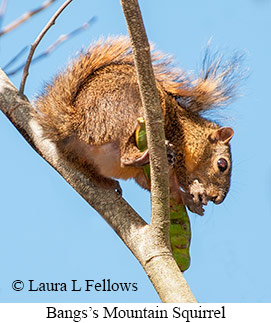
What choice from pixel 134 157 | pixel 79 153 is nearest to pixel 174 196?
pixel 134 157

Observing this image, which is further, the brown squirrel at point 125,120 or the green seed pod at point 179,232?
the brown squirrel at point 125,120

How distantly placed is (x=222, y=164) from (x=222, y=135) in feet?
0.83

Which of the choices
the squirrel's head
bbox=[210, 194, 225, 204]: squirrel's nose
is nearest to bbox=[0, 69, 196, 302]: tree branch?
the squirrel's head

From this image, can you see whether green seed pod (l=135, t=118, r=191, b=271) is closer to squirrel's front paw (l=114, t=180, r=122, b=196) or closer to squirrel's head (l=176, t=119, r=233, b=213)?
squirrel's front paw (l=114, t=180, r=122, b=196)

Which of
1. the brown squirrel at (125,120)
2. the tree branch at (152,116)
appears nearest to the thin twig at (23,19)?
the tree branch at (152,116)

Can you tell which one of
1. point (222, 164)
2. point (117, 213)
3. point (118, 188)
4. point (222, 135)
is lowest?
point (117, 213)

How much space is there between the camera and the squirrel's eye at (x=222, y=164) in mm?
4668

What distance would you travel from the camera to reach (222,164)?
15.4ft

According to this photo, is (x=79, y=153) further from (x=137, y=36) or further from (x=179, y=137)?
(x=137, y=36)

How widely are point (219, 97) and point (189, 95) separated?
0.28 meters

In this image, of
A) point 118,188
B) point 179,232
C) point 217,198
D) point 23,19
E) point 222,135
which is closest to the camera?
point 23,19

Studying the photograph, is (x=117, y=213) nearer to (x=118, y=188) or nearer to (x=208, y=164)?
(x=118, y=188)

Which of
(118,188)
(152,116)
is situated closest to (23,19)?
Answer: (152,116)

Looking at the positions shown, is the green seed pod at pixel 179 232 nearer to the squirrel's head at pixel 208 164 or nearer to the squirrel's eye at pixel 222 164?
the squirrel's head at pixel 208 164
